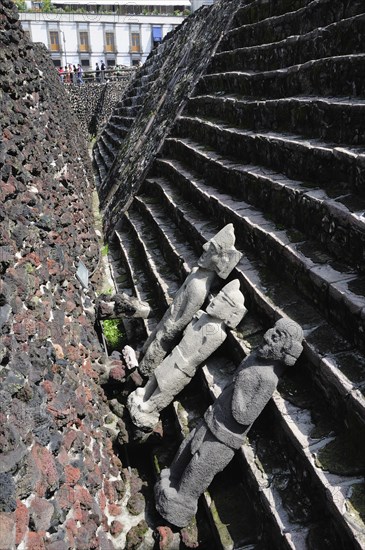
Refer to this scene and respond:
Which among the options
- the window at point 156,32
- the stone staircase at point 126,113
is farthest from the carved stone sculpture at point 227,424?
the window at point 156,32

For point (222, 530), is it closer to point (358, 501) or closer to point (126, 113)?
point (358, 501)

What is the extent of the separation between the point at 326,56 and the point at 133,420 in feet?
13.3

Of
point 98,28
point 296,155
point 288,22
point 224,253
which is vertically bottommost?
point 224,253

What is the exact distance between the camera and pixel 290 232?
3994 millimetres

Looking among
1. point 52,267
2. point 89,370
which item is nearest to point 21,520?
point 89,370

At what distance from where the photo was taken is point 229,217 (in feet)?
16.1

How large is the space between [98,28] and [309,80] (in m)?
38.4

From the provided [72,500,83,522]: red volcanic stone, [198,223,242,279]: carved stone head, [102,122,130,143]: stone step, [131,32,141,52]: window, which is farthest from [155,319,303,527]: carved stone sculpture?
[131,32,141,52]: window

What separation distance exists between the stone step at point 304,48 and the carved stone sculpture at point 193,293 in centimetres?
220

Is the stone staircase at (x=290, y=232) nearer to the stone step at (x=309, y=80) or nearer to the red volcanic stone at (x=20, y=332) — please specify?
the stone step at (x=309, y=80)

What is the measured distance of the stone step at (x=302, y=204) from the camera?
3.26 meters

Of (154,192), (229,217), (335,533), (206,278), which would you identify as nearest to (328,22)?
(229,217)

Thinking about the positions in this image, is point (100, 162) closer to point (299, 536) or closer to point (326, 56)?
point (326, 56)

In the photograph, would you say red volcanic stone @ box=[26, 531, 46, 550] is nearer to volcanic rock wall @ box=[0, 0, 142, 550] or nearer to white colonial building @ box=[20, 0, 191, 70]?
volcanic rock wall @ box=[0, 0, 142, 550]
